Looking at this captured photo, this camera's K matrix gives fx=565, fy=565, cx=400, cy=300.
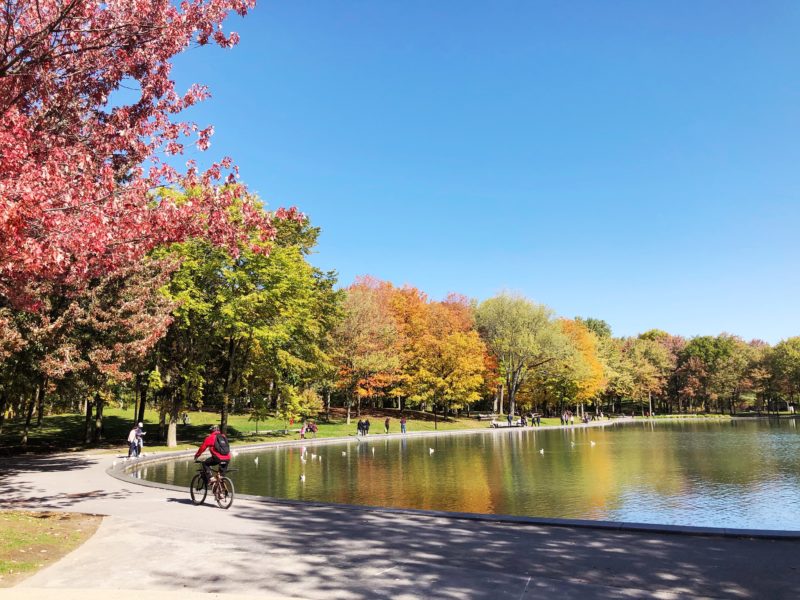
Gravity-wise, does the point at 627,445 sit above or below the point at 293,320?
below

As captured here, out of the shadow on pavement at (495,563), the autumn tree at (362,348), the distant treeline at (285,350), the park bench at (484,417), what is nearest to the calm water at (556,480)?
the shadow on pavement at (495,563)

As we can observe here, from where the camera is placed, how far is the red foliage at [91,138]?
28.8 ft

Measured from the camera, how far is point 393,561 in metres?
8.48

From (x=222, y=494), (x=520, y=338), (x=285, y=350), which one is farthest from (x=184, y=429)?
(x=520, y=338)

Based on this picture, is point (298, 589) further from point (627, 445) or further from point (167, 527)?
point (627, 445)

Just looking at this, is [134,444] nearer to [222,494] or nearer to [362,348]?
[222,494]

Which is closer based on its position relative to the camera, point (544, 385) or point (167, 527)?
point (167, 527)

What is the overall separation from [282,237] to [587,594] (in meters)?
43.1

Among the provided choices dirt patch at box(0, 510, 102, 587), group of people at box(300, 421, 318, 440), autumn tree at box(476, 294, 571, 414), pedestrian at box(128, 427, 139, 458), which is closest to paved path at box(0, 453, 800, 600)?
dirt patch at box(0, 510, 102, 587)

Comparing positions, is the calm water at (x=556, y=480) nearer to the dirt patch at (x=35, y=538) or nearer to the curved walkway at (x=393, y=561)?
the curved walkway at (x=393, y=561)

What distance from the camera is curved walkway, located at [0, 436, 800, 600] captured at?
7145 millimetres

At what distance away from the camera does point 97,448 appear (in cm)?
3122

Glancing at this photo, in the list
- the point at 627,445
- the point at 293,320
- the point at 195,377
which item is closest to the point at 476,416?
the point at 627,445

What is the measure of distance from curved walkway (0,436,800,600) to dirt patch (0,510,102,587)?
0.27 metres
